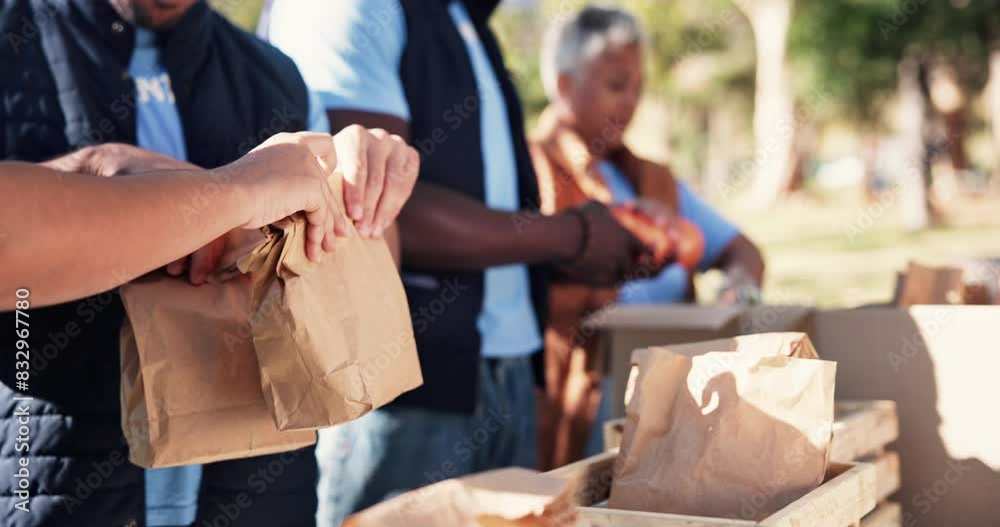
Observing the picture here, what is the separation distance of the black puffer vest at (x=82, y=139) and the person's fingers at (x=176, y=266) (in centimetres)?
15

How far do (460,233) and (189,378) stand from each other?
2.79 ft

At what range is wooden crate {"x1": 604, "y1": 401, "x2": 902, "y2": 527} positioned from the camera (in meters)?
1.65

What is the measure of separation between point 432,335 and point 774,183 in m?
19.9

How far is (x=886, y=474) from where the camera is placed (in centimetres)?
182

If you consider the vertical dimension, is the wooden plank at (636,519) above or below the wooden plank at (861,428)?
above

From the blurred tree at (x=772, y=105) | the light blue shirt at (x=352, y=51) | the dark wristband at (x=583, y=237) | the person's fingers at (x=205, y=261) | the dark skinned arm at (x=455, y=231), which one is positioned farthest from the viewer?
the blurred tree at (x=772, y=105)

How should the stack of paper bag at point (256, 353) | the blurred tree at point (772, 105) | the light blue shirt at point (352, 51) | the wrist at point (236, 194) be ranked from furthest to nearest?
1. the blurred tree at point (772, 105)
2. the light blue shirt at point (352, 51)
3. the stack of paper bag at point (256, 353)
4. the wrist at point (236, 194)

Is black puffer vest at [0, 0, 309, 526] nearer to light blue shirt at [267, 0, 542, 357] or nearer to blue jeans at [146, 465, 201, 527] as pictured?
blue jeans at [146, 465, 201, 527]

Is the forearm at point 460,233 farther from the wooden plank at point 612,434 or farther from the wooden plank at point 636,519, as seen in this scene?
the wooden plank at point 636,519

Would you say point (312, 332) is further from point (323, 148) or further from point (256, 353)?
point (323, 148)

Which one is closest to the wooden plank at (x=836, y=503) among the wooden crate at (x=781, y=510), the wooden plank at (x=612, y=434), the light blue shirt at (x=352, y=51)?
the wooden crate at (x=781, y=510)

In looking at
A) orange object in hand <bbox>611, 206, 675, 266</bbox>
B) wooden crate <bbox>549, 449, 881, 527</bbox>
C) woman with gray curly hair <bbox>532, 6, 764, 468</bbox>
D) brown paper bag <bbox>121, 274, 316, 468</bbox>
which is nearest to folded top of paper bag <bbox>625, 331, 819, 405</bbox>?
wooden crate <bbox>549, 449, 881, 527</bbox>

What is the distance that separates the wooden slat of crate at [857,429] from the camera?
163cm

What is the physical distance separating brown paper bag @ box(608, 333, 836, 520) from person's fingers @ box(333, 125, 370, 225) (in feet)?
1.40
